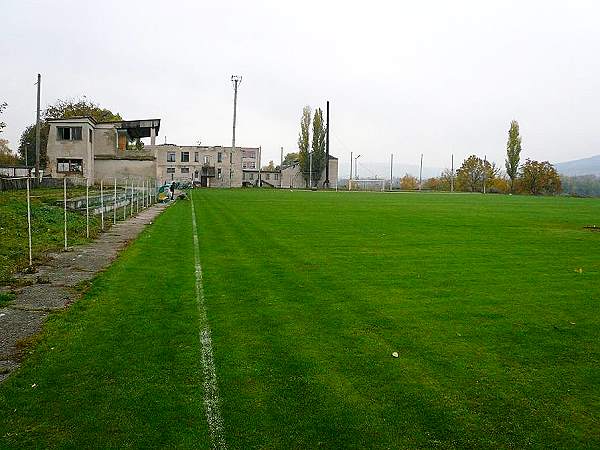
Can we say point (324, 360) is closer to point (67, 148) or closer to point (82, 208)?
point (82, 208)

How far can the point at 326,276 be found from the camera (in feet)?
36.6

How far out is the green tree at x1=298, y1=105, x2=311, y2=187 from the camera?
108 meters

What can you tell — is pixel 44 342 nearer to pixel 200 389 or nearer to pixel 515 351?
pixel 200 389

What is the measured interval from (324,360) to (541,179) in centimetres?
9222

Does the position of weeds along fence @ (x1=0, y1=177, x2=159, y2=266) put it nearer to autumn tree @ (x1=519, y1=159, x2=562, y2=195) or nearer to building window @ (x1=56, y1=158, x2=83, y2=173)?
building window @ (x1=56, y1=158, x2=83, y2=173)

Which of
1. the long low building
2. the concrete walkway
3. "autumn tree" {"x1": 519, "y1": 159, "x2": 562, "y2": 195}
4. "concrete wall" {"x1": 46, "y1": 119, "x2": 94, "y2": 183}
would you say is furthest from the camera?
"autumn tree" {"x1": 519, "y1": 159, "x2": 562, "y2": 195}

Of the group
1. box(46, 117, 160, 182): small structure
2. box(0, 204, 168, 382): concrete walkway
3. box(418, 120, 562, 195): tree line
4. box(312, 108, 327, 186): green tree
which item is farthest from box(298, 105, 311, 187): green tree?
box(0, 204, 168, 382): concrete walkway

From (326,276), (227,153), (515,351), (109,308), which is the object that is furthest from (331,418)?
(227,153)

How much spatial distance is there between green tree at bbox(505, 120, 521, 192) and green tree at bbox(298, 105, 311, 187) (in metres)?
34.5

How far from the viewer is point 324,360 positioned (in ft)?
20.3

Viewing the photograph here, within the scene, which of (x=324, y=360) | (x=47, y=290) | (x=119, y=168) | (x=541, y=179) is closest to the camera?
(x=324, y=360)

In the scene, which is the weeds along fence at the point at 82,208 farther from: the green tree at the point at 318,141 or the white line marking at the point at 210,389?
the green tree at the point at 318,141

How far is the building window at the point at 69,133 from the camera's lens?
52469 mm

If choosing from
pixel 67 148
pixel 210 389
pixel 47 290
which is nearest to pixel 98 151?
pixel 67 148
